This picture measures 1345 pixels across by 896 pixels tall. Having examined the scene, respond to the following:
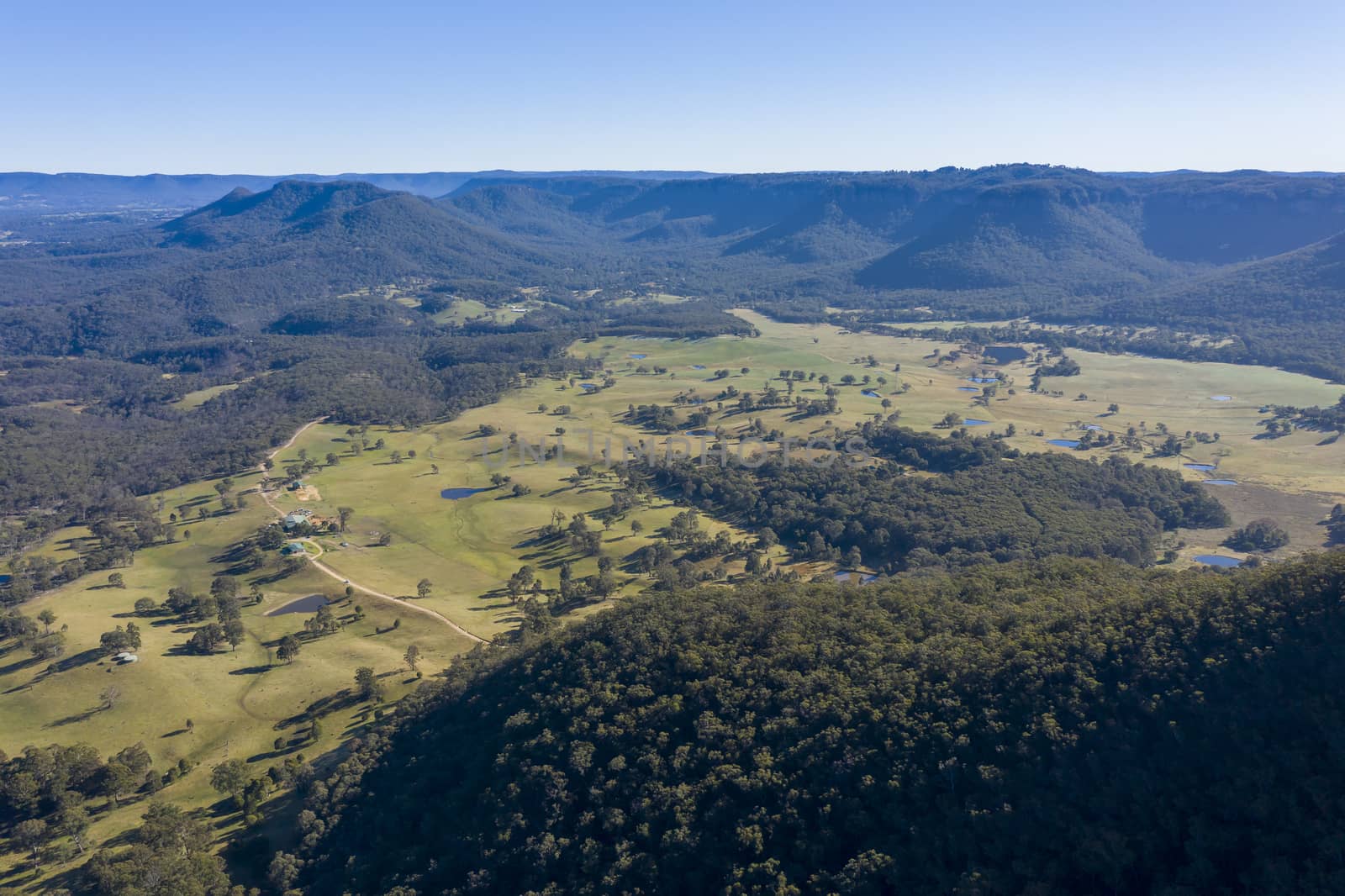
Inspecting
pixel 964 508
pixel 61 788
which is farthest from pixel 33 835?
pixel 964 508

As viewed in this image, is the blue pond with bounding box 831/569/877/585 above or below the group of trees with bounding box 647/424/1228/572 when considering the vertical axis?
below

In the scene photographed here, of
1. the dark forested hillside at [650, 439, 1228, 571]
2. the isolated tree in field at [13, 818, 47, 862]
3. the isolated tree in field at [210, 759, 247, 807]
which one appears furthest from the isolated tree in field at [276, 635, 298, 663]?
the dark forested hillside at [650, 439, 1228, 571]

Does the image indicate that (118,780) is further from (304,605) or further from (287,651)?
(304,605)

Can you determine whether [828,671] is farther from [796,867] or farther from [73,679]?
[73,679]

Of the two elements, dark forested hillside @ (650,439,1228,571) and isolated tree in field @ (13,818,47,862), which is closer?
isolated tree in field @ (13,818,47,862)

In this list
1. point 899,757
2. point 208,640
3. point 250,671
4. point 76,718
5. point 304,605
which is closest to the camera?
point 899,757

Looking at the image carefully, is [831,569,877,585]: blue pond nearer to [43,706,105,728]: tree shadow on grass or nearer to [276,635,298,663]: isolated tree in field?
[276,635,298,663]: isolated tree in field
